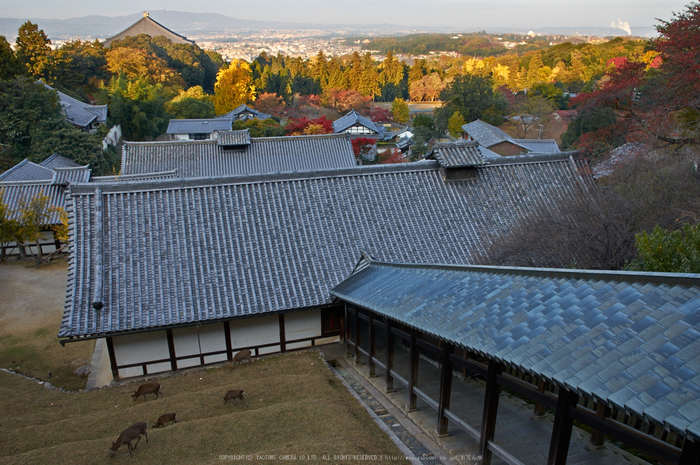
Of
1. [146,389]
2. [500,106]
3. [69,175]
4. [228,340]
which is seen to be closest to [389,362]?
[228,340]

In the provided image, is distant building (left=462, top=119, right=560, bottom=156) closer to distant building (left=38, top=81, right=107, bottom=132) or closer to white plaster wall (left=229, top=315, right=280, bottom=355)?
white plaster wall (left=229, top=315, right=280, bottom=355)

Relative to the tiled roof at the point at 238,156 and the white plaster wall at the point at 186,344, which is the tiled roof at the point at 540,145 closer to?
the tiled roof at the point at 238,156

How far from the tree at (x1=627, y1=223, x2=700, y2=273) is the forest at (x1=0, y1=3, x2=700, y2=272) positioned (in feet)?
0.10

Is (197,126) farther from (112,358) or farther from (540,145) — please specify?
(112,358)

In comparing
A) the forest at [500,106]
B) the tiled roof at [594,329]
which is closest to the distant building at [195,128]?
the forest at [500,106]

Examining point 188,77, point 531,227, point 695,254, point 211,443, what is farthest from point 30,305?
point 188,77

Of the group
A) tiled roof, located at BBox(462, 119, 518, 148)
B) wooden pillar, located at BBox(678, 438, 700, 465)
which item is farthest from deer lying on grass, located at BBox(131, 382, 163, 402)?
tiled roof, located at BBox(462, 119, 518, 148)

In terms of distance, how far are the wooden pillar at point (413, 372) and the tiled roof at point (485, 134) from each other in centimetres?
3412

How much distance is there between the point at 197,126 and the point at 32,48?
67.4 feet

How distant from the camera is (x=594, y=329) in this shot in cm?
513

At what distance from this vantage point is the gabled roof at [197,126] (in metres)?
50.6

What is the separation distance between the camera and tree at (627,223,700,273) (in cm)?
756

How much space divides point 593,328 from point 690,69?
542 inches

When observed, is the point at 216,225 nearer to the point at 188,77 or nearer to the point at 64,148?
the point at 64,148
